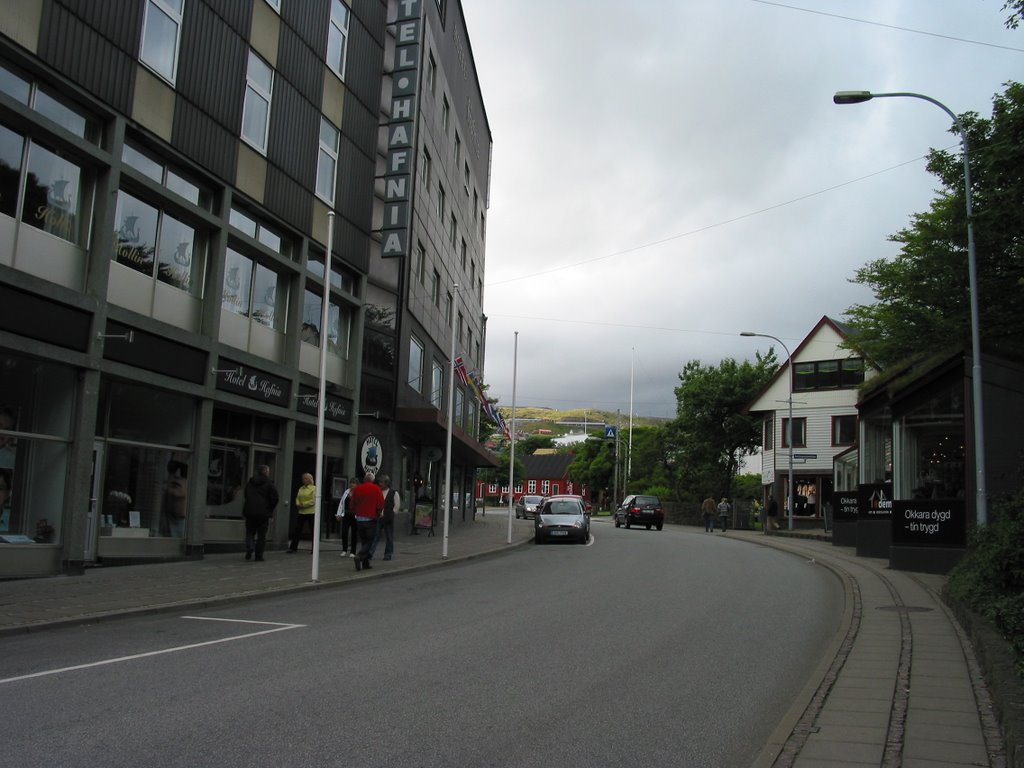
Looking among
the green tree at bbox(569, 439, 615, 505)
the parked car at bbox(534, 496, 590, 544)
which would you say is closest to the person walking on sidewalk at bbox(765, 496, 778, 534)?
the parked car at bbox(534, 496, 590, 544)

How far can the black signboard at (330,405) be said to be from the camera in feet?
70.3

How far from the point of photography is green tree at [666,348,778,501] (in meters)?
61.9

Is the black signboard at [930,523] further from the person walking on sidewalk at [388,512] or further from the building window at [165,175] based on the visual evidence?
the building window at [165,175]

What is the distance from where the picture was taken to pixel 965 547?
16.4 meters

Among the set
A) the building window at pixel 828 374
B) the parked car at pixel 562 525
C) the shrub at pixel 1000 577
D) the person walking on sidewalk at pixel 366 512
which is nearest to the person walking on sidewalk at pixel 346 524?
the person walking on sidewalk at pixel 366 512

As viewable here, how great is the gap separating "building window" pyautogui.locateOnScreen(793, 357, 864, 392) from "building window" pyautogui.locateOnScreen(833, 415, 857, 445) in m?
1.75

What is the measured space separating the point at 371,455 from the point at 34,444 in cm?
1240

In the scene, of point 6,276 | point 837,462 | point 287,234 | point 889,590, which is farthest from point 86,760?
point 837,462

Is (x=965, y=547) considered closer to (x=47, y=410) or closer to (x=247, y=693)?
(x=247, y=693)

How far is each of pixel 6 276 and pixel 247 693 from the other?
8.56 meters

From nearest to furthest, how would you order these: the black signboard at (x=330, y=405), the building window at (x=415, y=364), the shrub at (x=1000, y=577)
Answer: the shrub at (x=1000, y=577) → the black signboard at (x=330, y=405) → the building window at (x=415, y=364)

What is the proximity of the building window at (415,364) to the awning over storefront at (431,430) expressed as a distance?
140 cm

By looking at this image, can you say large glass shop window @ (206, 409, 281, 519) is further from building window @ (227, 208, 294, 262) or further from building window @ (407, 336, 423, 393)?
building window @ (407, 336, 423, 393)

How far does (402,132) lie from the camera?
995 inches
